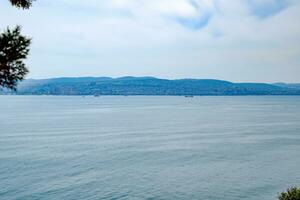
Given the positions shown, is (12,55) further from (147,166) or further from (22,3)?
(147,166)

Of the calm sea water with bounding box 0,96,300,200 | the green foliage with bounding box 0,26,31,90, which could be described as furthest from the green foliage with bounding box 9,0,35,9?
the calm sea water with bounding box 0,96,300,200

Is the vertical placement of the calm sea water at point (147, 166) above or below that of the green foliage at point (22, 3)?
below

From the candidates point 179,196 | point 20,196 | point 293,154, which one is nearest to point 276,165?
point 293,154

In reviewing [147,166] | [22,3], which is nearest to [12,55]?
[22,3]

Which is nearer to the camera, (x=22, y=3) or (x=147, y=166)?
(x=22, y=3)

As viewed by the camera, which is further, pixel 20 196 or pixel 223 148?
pixel 223 148

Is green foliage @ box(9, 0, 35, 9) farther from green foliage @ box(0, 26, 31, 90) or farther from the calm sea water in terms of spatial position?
the calm sea water

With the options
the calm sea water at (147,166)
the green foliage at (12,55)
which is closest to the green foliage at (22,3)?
the green foliage at (12,55)

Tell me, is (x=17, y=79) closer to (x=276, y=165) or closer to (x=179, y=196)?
(x=179, y=196)

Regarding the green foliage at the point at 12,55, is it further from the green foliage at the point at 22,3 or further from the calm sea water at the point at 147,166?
the calm sea water at the point at 147,166

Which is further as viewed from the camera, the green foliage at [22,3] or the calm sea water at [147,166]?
the calm sea water at [147,166]

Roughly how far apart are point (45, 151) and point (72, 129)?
168 ft

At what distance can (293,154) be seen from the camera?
91.1 metres

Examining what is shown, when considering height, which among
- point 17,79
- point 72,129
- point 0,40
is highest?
point 0,40
